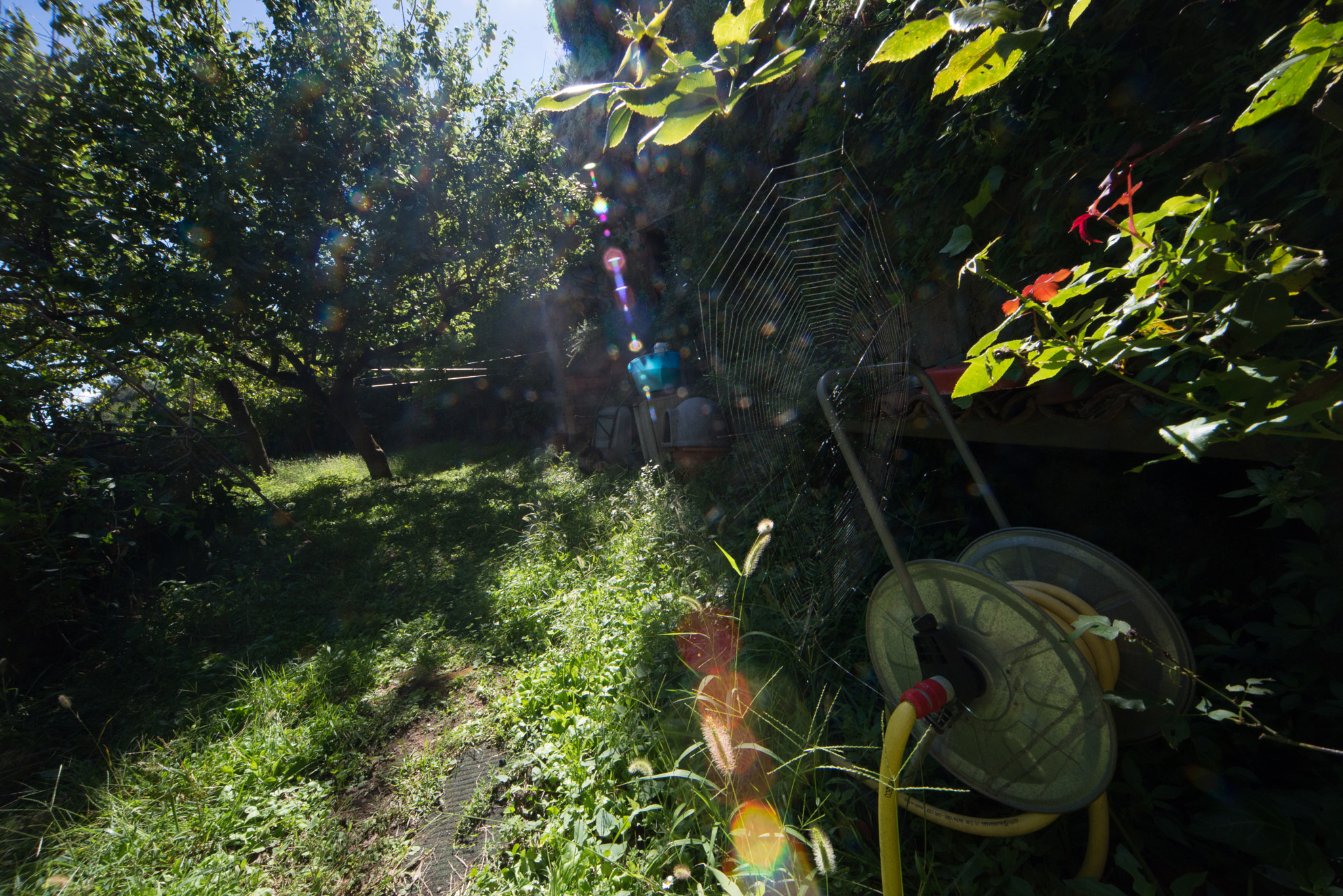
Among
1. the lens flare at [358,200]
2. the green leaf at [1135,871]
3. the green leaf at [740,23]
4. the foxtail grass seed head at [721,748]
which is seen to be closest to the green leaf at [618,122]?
the green leaf at [740,23]

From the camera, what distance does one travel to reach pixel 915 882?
4.79 feet

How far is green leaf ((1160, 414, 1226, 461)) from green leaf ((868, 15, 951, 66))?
556 millimetres

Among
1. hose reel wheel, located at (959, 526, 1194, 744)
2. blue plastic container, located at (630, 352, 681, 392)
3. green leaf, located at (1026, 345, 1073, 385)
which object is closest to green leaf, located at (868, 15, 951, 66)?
green leaf, located at (1026, 345, 1073, 385)

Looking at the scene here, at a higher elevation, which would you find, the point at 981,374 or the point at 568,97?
the point at 568,97

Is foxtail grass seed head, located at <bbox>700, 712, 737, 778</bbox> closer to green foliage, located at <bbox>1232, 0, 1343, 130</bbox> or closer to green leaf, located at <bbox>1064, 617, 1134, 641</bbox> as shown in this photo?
green leaf, located at <bbox>1064, 617, 1134, 641</bbox>

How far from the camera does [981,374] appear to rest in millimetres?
857

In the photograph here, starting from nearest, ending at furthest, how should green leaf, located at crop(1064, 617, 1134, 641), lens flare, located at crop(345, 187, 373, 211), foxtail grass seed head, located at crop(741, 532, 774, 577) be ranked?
green leaf, located at crop(1064, 617, 1134, 641), foxtail grass seed head, located at crop(741, 532, 774, 577), lens flare, located at crop(345, 187, 373, 211)

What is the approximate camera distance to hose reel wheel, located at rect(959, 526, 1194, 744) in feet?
Result: 4.33

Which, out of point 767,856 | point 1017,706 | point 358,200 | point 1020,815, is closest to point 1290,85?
point 1017,706

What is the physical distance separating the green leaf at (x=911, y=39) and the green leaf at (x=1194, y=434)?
1.82 feet

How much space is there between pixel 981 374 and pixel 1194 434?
0.97 feet

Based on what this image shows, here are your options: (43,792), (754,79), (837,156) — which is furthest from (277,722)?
(837,156)

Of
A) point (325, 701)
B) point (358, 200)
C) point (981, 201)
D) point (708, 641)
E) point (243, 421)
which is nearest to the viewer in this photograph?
point (981, 201)

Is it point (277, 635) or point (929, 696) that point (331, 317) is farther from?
→ point (929, 696)
